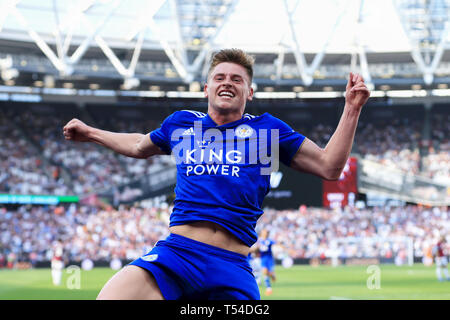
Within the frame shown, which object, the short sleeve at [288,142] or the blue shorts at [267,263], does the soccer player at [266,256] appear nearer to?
the blue shorts at [267,263]

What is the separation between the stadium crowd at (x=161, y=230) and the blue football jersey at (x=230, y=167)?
27136 mm

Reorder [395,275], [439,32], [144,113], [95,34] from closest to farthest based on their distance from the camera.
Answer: [395,275], [95,34], [439,32], [144,113]

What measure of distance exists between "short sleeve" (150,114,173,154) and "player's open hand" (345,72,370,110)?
49.3 inches

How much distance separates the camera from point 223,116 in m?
3.93

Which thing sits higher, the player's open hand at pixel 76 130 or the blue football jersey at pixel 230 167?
the player's open hand at pixel 76 130

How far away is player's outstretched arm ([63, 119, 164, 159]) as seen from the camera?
Answer: 418 centimetres

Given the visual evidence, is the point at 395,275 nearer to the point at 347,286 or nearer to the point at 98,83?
Answer: the point at 347,286

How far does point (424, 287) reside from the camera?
19891mm

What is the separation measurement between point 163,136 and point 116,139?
0.37 meters

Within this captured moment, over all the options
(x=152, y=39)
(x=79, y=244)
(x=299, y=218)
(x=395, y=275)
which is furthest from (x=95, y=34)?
(x=395, y=275)

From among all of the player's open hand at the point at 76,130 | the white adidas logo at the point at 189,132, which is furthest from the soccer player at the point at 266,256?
the white adidas logo at the point at 189,132

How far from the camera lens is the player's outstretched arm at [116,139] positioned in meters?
4.18

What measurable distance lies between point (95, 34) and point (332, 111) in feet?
63.9

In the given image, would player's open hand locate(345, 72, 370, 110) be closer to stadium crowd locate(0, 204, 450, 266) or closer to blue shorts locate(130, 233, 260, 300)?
blue shorts locate(130, 233, 260, 300)
